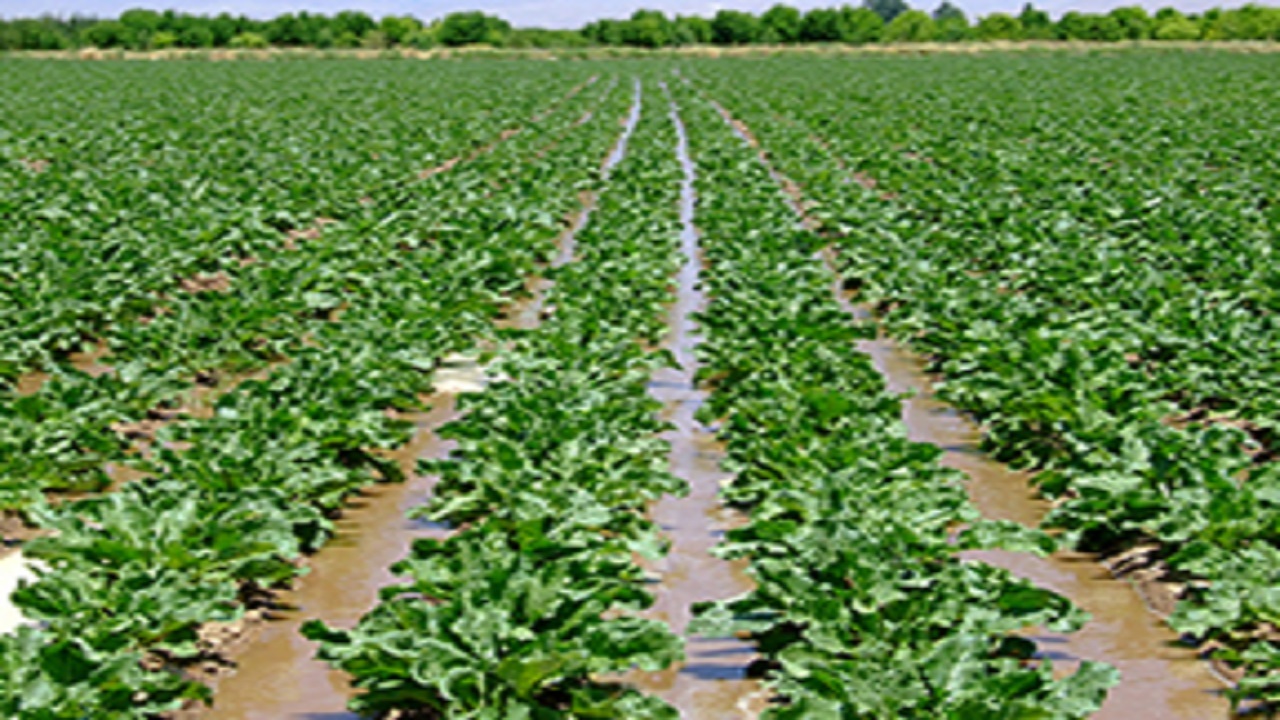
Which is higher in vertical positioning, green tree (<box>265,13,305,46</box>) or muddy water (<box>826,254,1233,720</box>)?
green tree (<box>265,13,305,46</box>)

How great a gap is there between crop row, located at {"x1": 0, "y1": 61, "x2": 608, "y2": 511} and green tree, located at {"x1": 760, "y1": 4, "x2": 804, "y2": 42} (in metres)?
94.7

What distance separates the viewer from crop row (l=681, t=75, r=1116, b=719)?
16.7 ft

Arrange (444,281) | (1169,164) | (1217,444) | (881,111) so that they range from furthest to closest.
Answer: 1. (881,111)
2. (1169,164)
3. (444,281)
4. (1217,444)

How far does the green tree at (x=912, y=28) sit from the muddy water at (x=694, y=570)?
10462cm

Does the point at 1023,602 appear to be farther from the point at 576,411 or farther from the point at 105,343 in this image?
the point at 105,343

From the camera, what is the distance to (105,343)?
38.2ft

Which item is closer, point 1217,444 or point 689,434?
point 1217,444

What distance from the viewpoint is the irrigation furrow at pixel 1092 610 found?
18.8ft


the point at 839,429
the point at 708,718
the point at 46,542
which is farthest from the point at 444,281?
the point at 708,718

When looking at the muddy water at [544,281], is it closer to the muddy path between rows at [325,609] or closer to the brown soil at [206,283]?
the brown soil at [206,283]

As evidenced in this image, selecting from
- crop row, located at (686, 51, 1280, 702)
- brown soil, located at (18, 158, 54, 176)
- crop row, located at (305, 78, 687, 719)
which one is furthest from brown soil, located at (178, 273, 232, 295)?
brown soil, located at (18, 158, 54, 176)

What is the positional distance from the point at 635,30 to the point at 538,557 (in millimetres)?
108142

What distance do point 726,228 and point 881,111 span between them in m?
21.8

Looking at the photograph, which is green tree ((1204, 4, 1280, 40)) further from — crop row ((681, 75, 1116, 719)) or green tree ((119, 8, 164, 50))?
crop row ((681, 75, 1116, 719))
